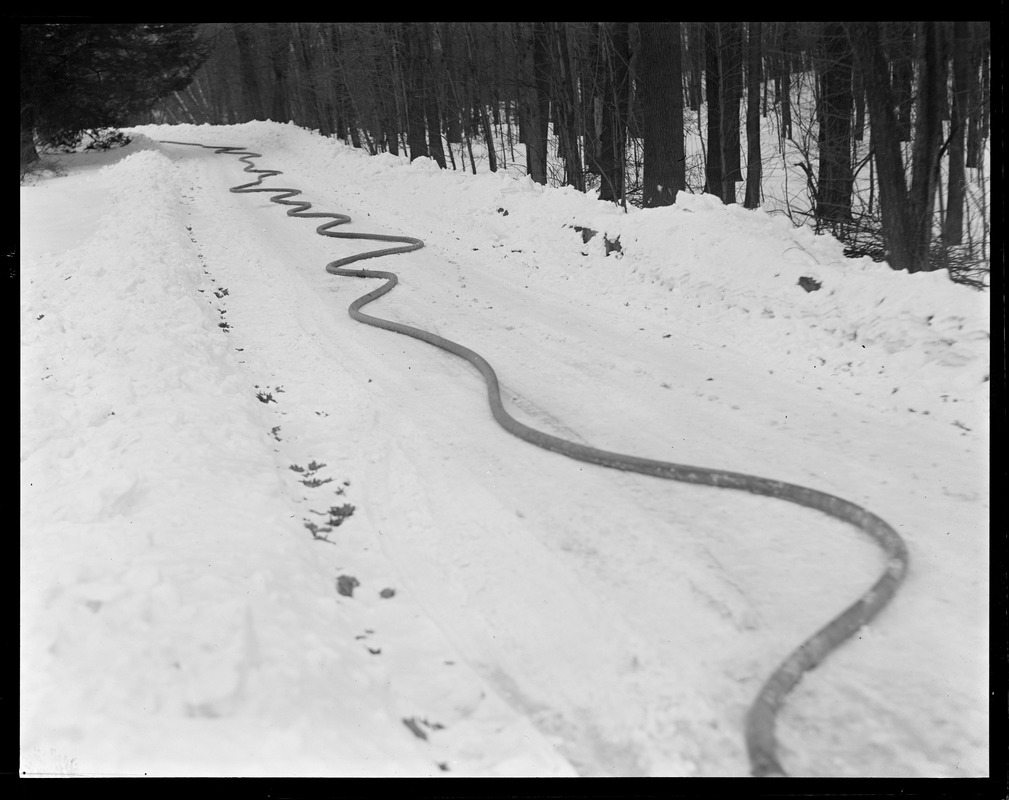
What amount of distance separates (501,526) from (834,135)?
257 inches

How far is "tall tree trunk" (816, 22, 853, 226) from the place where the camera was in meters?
6.58

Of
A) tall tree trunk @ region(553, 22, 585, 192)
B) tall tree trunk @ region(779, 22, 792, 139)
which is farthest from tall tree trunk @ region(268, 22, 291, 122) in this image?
tall tree trunk @ region(779, 22, 792, 139)

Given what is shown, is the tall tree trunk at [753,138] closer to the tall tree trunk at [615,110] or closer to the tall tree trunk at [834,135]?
the tall tree trunk at [615,110]

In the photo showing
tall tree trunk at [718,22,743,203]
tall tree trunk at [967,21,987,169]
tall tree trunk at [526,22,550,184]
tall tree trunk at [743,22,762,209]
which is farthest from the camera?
tall tree trunk at [718,22,743,203]

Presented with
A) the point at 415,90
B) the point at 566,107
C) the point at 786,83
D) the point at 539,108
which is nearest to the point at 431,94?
the point at 415,90

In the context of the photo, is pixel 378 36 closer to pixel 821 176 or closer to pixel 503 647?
pixel 821 176

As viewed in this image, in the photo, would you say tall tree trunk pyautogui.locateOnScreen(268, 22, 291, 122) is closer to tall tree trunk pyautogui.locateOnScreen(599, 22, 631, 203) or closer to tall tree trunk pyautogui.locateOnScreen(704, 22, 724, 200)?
tall tree trunk pyautogui.locateOnScreen(704, 22, 724, 200)

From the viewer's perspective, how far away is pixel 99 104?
1380 cm

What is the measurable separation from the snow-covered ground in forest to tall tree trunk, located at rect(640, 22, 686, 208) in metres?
2.20
